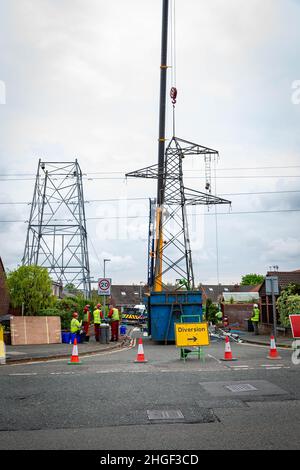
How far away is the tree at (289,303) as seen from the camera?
22.5 meters

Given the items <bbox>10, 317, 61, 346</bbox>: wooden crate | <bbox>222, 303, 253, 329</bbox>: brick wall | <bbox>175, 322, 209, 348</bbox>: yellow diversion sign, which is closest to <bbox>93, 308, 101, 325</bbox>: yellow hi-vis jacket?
<bbox>10, 317, 61, 346</bbox>: wooden crate

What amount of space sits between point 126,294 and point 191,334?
87.0 meters

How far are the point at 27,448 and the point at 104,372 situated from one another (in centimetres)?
616

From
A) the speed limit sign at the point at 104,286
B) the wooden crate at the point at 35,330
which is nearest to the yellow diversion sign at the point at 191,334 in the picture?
the speed limit sign at the point at 104,286

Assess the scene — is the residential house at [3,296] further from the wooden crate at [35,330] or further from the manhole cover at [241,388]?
the manhole cover at [241,388]

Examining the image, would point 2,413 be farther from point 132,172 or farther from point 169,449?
point 132,172

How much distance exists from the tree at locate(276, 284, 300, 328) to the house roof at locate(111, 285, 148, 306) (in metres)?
69.6

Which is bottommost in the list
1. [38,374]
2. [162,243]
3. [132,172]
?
[38,374]

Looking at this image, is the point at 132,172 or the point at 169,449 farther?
the point at 132,172

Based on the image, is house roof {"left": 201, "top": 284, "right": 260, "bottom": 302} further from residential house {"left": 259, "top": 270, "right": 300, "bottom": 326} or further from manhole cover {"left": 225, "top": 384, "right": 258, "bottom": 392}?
manhole cover {"left": 225, "top": 384, "right": 258, "bottom": 392}

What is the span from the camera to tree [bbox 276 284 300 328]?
2254 centimetres

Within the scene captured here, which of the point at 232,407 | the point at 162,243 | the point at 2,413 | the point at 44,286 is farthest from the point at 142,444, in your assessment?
the point at 44,286

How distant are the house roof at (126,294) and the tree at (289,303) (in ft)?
228

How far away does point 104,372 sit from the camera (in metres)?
11.5
